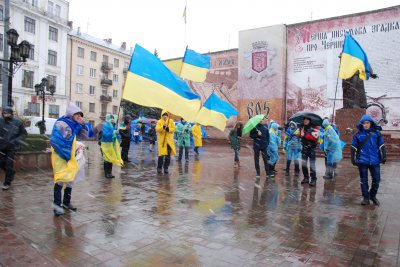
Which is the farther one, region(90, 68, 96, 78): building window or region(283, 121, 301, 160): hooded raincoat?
region(90, 68, 96, 78): building window

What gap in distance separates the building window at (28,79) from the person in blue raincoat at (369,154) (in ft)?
134

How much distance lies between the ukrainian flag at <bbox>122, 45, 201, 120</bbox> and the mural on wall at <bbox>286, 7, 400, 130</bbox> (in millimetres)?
20318

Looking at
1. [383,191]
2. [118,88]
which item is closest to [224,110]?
[383,191]

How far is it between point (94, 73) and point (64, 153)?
49.4 m

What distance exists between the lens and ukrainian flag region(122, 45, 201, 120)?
6719 mm

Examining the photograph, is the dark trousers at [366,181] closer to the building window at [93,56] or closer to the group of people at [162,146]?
the group of people at [162,146]

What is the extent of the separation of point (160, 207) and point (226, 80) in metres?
27.8

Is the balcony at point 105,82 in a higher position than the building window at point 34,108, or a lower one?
higher

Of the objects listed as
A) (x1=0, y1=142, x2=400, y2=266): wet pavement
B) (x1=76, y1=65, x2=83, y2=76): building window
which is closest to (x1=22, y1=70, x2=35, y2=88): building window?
(x1=76, y1=65, x2=83, y2=76): building window

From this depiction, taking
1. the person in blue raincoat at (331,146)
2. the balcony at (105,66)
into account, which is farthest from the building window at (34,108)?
the person in blue raincoat at (331,146)

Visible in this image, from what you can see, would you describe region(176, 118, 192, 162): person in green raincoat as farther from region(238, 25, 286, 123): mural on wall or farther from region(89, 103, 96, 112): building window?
region(89, 103, 96, 112): building window

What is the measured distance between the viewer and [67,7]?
151 ft

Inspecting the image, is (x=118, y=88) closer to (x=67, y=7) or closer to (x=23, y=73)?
(x=67, y=7)

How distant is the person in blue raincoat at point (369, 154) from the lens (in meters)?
6.25
